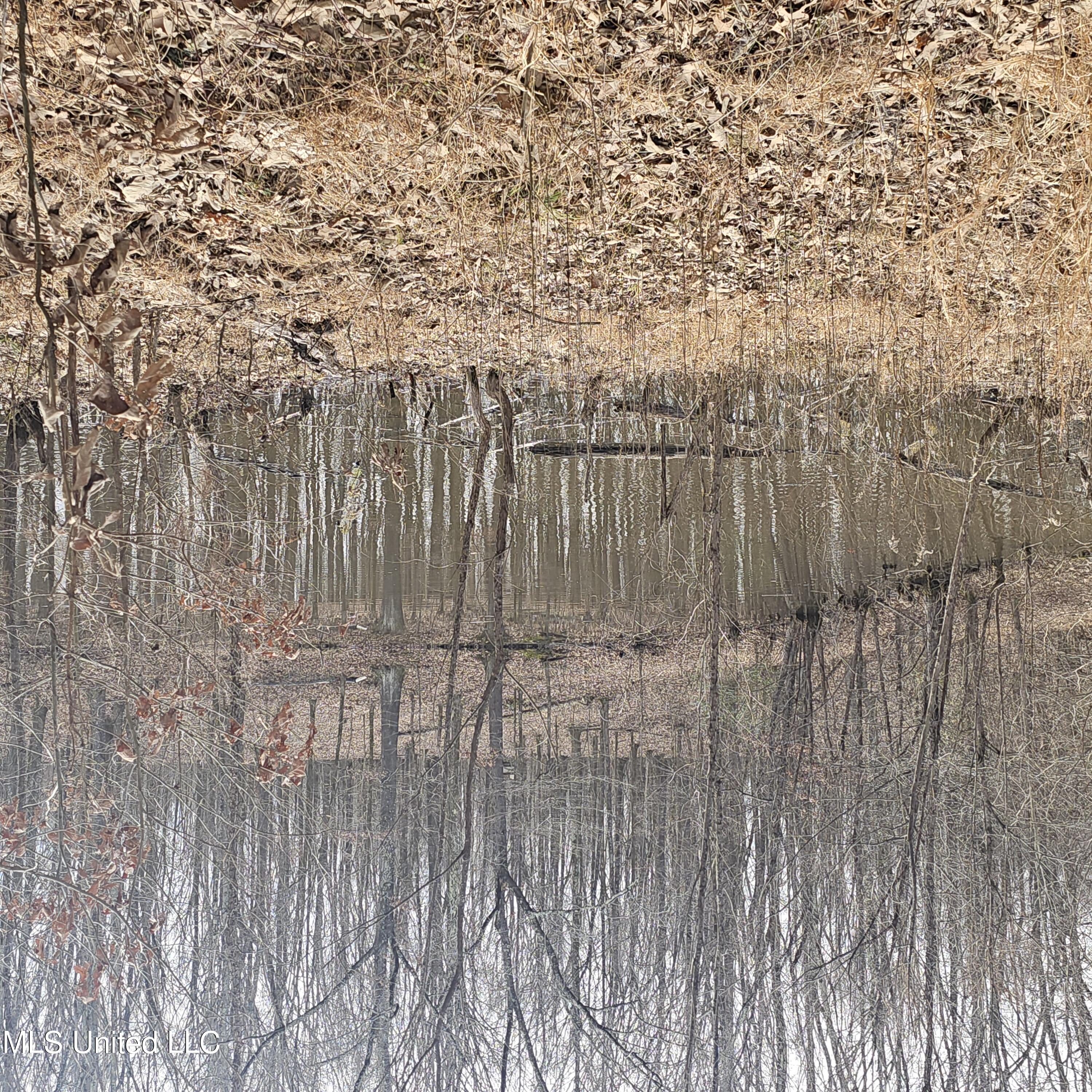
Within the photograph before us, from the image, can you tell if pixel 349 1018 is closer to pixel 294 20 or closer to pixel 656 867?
pixel 656 867

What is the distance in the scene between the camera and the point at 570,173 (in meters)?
2.41

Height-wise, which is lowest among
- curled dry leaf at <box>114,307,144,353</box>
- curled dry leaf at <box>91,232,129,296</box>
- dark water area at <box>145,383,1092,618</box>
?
dark water area at <box>145,383,1092,618</box>

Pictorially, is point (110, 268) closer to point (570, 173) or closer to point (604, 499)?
point (570, 173)

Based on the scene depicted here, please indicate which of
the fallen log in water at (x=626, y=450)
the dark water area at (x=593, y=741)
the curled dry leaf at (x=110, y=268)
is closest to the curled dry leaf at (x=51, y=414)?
the curled dry leaf at (x=110, y=268)

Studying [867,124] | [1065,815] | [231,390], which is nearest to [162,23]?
[231,390]

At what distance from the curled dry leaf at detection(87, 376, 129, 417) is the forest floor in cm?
74

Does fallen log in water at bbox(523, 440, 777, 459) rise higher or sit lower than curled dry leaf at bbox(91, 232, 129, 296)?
lower

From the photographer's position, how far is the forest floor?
6.72 ft

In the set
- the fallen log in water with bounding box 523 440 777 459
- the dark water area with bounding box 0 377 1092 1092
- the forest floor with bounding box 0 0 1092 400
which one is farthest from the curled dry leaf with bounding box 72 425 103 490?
the fallen log in water with bounding box 523 440 777 459

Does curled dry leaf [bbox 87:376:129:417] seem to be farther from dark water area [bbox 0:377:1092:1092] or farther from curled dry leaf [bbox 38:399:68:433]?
dark water area [bbox 0:377:1092:1092]

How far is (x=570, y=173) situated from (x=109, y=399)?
168 centimetres

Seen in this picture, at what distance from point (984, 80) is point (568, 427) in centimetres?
213

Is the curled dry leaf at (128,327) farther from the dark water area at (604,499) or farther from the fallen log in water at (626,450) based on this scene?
the fallen log in water at (626,450)

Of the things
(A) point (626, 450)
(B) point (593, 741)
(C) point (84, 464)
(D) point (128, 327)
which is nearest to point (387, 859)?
(B) point (593, 741)
